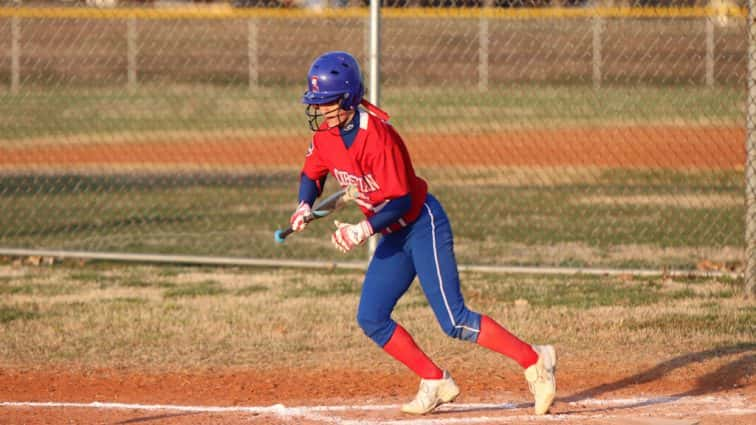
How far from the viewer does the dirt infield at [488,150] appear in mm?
18047

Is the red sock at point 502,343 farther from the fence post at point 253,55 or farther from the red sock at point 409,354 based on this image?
the fence post at point 253,55

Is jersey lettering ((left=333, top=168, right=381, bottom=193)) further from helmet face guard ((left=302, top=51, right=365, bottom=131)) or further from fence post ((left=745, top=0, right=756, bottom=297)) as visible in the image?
fence post ((left=745, top=0, right=756, bottom=297))

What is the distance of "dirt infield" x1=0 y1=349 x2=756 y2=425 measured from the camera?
6.34 metres

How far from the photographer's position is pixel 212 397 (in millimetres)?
6938

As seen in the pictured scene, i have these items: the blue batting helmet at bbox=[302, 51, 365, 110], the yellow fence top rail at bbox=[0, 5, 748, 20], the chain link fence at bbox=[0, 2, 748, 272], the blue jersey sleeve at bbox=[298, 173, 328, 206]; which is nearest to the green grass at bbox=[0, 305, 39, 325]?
the chain link fence at bbox=[0, 2, 748, 272]

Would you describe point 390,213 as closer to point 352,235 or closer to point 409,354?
point 352,235

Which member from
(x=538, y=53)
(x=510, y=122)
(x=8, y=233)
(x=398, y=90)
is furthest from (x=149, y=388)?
(x=398, y=90)

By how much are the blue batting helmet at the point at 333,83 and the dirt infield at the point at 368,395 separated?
1.62 metres

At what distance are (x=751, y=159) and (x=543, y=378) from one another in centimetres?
371

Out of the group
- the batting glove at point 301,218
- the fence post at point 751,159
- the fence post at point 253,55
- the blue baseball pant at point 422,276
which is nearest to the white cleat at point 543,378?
the blue baseball pant at point 422,276

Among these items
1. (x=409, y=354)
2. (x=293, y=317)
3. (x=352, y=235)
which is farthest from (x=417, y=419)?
(x=293, y=317)

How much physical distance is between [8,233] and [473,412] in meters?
7.55

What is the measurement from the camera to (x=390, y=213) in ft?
19.2

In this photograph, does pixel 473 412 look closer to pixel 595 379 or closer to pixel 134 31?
pixel 595 379
